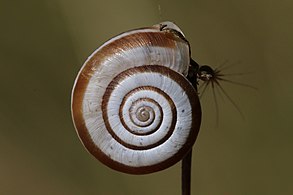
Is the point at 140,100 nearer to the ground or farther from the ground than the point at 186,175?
farther from the ground

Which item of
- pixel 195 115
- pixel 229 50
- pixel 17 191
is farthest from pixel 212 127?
pixel 17 191

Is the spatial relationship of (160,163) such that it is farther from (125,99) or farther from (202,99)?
(202,99)

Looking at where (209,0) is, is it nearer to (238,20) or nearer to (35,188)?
(238,20)

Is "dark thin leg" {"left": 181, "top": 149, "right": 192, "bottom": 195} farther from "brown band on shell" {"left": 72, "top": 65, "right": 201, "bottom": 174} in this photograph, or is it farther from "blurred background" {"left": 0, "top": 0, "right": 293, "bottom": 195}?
"blurred background" {"left": 0, "top": 0, "right": 293, "bottom": 195}

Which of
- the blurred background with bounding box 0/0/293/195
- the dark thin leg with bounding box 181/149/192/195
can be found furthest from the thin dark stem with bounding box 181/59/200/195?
the blurred background with bounding box 0/0/293/195

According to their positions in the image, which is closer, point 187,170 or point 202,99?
point 187,170

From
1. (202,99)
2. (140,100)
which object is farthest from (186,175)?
(202,99)
